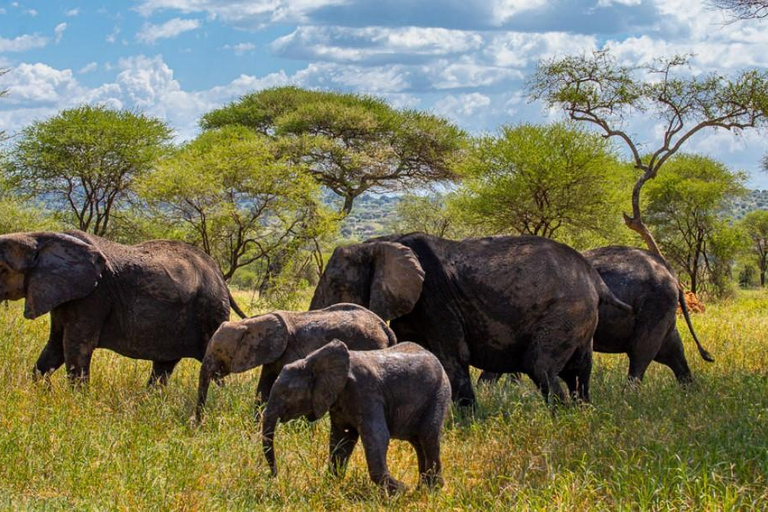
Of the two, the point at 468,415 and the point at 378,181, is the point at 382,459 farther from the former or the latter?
the point at 378,181

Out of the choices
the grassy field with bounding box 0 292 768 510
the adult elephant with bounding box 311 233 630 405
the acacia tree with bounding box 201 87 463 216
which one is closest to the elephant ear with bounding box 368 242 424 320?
the adult elephant with bounding box 311 233 630 405

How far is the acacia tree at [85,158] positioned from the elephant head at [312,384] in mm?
24136

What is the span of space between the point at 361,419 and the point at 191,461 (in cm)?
128

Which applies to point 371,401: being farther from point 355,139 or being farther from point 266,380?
point 355,139

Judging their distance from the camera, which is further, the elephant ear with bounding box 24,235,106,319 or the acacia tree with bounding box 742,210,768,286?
the acacia tree with bounding box 742,210,768,286

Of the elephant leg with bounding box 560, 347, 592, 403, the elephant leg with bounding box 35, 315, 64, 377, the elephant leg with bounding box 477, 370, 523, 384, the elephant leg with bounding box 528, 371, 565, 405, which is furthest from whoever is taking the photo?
the elephant leg with bounding box 477, 370, 523, 384

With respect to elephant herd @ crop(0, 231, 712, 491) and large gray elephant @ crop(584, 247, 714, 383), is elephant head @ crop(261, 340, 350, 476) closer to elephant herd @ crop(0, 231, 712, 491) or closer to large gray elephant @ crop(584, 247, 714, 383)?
elephant herd @ crop(0, 231, 712, 491)

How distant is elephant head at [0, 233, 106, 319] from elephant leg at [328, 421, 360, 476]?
386 centimetres

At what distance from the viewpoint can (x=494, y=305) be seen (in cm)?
995

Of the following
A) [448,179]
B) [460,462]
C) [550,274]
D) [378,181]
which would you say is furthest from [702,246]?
[460,462]

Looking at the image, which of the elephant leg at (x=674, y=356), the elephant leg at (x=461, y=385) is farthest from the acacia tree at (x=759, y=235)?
the elephant leg at (x=461, y=385)

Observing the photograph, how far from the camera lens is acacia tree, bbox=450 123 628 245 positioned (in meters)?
26.8

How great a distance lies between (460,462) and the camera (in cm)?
750

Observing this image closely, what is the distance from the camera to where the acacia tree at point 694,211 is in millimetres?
35969
